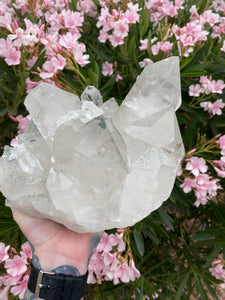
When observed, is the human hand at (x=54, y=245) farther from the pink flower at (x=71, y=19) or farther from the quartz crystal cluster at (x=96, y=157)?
the pink flower at (x=71, y=19)

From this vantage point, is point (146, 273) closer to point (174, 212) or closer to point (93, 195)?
point (174, 212)

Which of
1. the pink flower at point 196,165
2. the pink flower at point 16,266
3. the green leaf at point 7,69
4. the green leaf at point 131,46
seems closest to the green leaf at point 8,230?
the pink flower at point 16,266

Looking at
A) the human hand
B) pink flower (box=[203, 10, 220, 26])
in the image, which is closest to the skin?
the human hand

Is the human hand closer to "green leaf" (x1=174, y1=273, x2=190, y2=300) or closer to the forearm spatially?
the forearm

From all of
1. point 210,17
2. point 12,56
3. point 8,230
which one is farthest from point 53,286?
point 210,17

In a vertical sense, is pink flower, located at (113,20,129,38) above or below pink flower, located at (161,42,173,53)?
above

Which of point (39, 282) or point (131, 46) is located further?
point (131, 46)

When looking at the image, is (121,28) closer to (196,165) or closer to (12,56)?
(12,56)
